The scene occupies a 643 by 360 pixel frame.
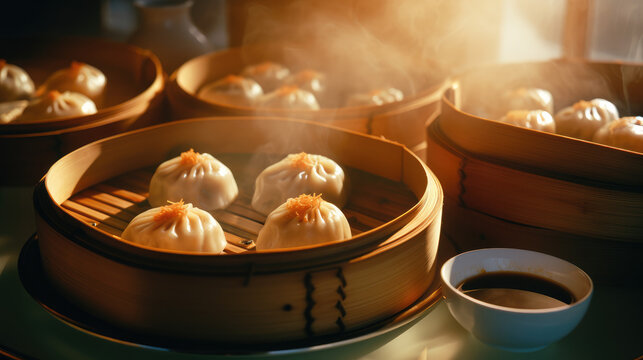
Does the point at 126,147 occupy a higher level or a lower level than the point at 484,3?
lower

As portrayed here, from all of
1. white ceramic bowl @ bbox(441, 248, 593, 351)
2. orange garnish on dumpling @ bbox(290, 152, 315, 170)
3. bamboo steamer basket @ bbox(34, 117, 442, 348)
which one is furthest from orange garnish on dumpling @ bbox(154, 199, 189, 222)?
white ceramic bowl @ bbox(441, 248, 593, 351)

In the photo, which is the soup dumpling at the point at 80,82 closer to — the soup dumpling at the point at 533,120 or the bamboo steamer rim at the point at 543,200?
the bamboo steamer rim at the point at 543,200

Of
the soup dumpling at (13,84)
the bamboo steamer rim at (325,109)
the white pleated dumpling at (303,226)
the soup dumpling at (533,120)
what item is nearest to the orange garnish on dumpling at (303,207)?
the white pleated dumpling at (303,226)

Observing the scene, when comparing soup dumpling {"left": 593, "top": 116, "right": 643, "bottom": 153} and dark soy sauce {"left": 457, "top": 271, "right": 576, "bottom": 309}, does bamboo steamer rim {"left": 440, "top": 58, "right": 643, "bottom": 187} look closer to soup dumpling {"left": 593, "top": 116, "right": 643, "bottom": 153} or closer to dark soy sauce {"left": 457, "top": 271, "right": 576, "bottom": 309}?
soup dumpling {"left": 593, "top": 116, "right": 643, "bottom": 153}

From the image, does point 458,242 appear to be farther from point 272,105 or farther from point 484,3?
point 484,3

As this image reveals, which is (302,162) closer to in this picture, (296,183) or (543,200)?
(296,183)

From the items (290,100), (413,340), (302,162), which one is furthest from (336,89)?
(413,340)

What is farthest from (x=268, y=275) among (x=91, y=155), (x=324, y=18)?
(x=324, y=18)

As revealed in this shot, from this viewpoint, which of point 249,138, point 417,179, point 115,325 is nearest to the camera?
point 115,325

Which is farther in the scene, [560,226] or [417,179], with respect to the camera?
[417,179]
